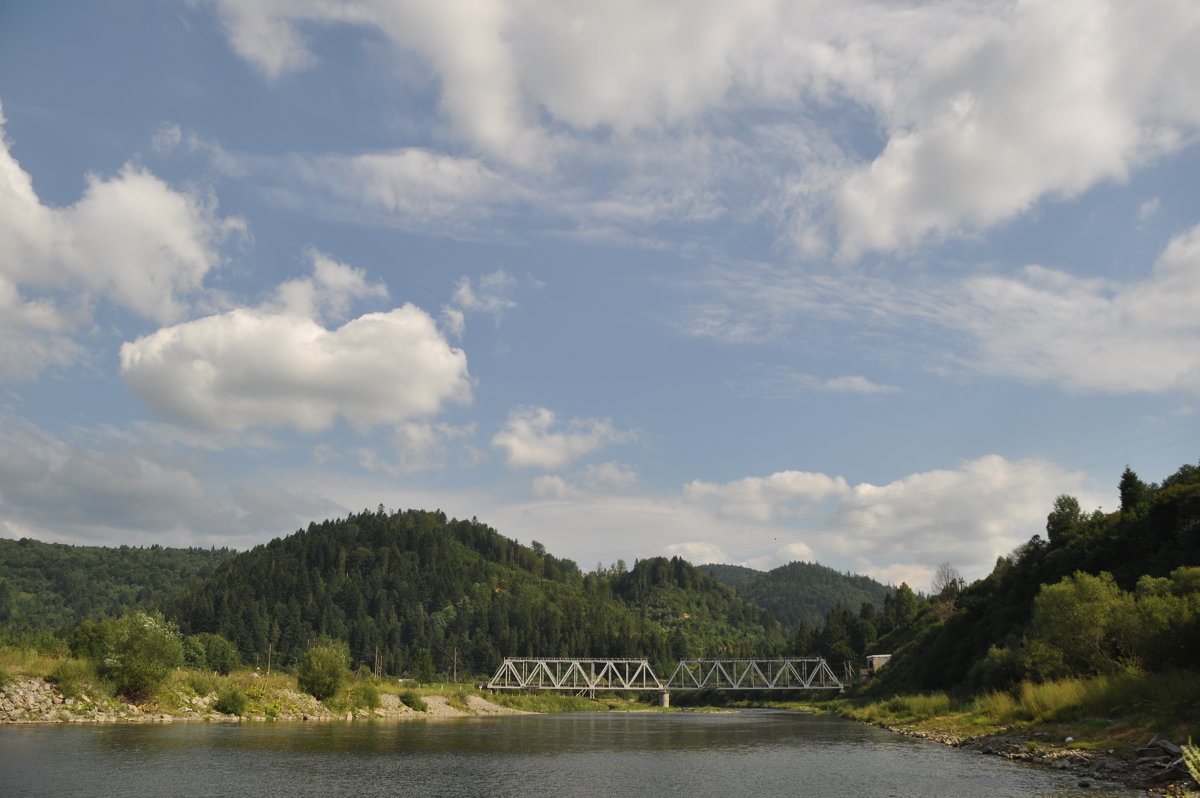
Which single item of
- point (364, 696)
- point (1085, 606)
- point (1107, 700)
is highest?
point (1085, 606)

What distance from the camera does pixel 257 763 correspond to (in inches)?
1519

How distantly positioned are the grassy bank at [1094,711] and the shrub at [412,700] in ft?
220

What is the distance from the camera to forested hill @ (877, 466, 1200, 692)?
4050 centimetres

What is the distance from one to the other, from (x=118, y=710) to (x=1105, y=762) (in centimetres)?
6187

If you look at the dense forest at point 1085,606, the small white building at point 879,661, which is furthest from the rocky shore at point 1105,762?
the small white building at point 879,661

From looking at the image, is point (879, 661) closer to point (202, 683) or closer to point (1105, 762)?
point (202, 683)

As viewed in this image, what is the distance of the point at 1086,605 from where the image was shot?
156ft

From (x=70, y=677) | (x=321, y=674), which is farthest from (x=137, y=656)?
(x=321, y=674)

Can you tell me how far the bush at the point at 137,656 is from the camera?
62.2 metres

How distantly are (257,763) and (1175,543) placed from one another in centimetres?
6393

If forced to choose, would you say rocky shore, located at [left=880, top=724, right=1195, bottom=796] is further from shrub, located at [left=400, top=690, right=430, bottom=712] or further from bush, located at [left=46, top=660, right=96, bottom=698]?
shrub, located at [left=400, top=690, right=430, bottom=712]

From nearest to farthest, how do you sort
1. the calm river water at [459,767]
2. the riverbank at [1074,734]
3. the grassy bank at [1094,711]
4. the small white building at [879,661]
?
the riverbank at [1074,734], the calm river water at [459,767], the grassy bank at [1094,711], the small white building at [879,661]

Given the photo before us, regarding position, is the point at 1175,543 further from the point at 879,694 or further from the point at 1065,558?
the point at 879,694

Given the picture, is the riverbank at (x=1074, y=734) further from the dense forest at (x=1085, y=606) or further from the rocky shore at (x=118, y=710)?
the rocky shore at (x=118, y=710)
